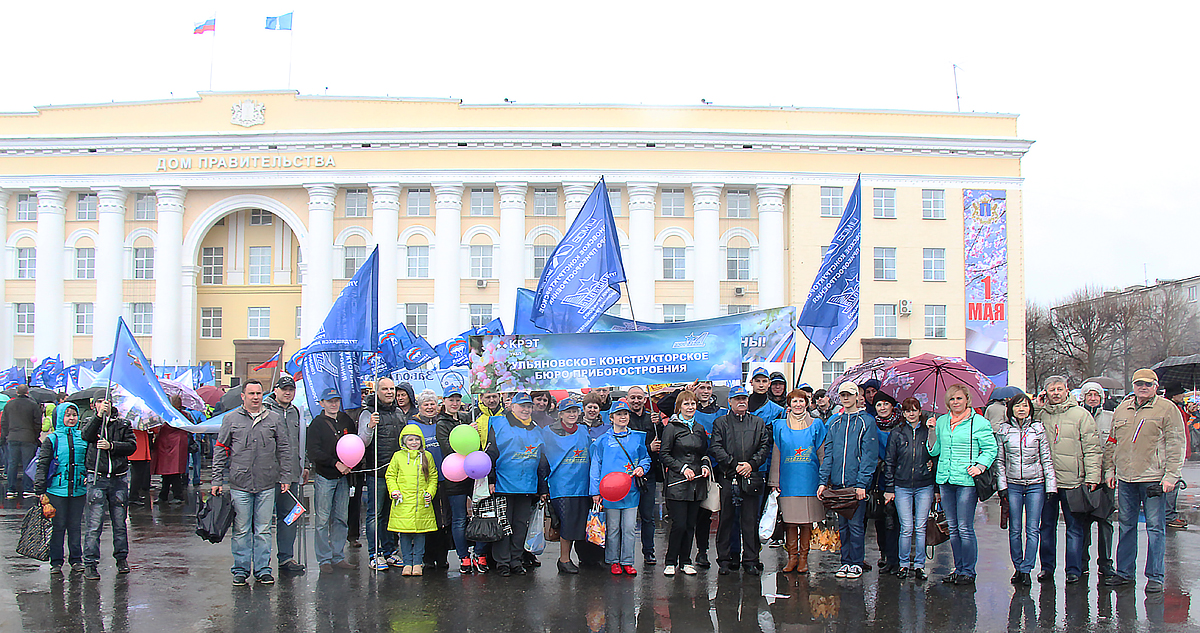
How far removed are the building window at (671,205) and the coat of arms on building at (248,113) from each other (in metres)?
18.2

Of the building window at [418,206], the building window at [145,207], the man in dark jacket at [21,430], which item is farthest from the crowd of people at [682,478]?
the building window at [145,207]

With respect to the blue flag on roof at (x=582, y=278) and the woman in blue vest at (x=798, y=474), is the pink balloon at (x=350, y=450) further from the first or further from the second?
the woman in blue vest at (x=798, y=474)

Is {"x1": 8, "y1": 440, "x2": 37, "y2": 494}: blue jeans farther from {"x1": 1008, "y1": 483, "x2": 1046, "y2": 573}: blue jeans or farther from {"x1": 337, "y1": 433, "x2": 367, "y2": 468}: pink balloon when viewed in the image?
{"x1": 1008, "y1": 483, "x2": 1046, "y2": 573}: blue jeans

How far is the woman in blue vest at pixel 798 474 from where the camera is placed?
369 inches

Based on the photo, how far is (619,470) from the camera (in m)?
9.38

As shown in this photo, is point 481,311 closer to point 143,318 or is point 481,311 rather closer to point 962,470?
point 143,318

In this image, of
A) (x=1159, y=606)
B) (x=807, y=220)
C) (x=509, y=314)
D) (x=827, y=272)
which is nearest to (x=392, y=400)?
(x=827, y=272)

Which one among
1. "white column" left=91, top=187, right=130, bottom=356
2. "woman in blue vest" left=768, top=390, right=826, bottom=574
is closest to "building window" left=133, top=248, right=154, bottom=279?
"white column" left=91, top=187, right=130, bottom=356

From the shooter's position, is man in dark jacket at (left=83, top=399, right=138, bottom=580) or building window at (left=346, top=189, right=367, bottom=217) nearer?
man in dark jacket at (left=83, top=399, right=138, bottom=580)

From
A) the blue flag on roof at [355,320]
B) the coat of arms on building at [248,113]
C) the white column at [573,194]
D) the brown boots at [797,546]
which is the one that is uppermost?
the coat of arms on building at [248,113]

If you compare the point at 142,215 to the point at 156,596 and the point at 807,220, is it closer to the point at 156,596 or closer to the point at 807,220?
the point at 807,220

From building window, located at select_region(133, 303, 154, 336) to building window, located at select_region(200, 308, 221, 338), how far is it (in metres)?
2.11

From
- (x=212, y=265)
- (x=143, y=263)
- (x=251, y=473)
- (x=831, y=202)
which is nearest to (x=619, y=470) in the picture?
(x=251, y=473)

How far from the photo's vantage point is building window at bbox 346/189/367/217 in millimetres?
42094
